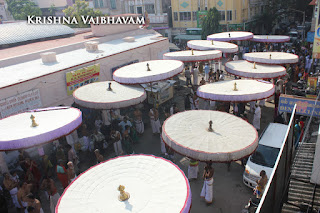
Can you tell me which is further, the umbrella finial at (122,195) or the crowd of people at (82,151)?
the crowd of people at (82,151)

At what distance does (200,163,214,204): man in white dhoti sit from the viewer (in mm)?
8344

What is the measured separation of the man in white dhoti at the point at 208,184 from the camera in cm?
834

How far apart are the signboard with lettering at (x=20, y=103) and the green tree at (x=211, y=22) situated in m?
26.4

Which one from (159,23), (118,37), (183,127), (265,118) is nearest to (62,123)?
(183,127)

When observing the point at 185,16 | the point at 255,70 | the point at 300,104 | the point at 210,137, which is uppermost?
the point at 185,16

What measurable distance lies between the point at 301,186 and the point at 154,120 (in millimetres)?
8127

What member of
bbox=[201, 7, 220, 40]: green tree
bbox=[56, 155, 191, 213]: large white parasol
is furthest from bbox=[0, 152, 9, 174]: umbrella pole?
bbox=[201, 7, 220, 40]: green tree

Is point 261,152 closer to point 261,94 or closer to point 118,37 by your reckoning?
point 261,94

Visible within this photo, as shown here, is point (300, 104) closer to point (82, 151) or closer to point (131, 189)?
point (131, 189)

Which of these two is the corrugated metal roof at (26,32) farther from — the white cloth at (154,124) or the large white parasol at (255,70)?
the large white parasol at (255,70)

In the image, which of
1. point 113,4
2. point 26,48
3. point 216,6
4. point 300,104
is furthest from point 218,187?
point 113,4

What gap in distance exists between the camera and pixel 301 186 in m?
5.94

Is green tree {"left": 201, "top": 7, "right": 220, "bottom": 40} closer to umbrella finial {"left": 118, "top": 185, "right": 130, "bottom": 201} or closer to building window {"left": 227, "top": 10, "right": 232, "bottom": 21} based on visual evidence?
building window {"left": 227, "top": 10, "right": 232, "bottom": 21}

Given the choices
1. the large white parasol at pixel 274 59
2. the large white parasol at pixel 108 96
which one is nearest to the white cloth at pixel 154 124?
→ the large white parasol at pixel 108 96
